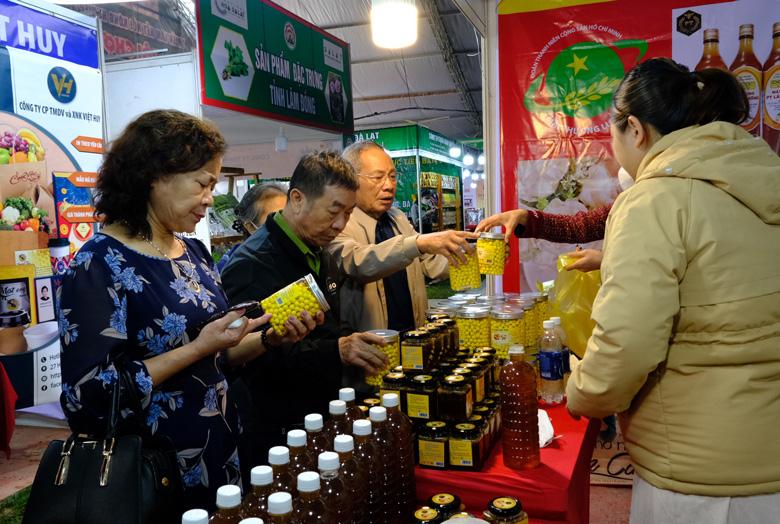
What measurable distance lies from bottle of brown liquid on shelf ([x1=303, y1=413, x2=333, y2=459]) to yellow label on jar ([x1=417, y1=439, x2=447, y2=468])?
31 cm

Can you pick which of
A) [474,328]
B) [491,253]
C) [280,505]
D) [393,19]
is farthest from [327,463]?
[393,19]

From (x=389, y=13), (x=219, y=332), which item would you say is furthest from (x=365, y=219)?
(x=389, y=13)

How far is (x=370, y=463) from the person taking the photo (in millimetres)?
1250

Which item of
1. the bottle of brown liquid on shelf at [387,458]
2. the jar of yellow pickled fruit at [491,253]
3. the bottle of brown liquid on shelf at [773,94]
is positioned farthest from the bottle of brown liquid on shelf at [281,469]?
the bottle of brown liquid on shelf at [773,94]

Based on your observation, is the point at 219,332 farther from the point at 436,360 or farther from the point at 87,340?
the point at 436,360

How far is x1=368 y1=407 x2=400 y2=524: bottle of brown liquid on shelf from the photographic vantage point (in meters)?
1.35

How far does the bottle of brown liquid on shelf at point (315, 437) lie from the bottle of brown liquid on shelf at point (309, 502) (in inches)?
9.7

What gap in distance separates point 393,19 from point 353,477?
471 centimetres

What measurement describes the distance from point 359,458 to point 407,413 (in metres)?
0.44

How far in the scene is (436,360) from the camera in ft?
6.13

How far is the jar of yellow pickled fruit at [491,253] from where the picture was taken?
231cm

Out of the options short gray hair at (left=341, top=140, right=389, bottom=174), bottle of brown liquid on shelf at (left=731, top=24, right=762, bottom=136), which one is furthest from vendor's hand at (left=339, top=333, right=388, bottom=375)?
bottle of brown liquid on shelf at (left=731, top=24, right=762, bottom=136)

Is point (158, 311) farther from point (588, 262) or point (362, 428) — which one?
point (588, 262)

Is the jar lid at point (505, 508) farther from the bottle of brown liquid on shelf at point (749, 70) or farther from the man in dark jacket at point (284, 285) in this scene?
the bottle of brown liquid on shelf at point (749, 70)
